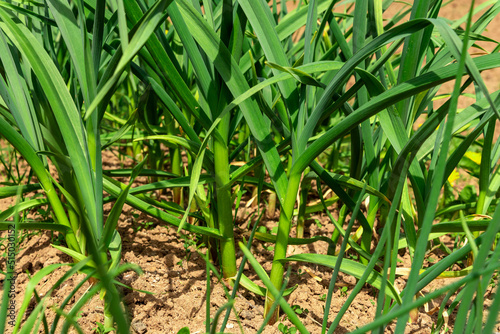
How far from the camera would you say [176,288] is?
1041 millimetres

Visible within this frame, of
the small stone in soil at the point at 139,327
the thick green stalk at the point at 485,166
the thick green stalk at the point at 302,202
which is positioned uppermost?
the thick green stalk at the point at 485,166

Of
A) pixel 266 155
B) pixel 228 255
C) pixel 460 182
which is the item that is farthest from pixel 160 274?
pixel 460 182

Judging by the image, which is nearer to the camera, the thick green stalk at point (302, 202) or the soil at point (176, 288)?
the soil at point (176, 288)

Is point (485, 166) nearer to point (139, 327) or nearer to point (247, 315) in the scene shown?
point (247, 315)

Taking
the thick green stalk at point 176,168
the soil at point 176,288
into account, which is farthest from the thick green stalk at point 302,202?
the thick green stalk at point 176,168

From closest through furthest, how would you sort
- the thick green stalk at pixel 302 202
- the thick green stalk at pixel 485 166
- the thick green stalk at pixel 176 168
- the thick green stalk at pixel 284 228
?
the thick green stalk at pixel 284 228
the thick green stalk at pixel 485 166
the thick green stalk at pixel 302 202
the thick green stalk at pixel 176 168

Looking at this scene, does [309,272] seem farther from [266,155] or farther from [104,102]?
[104,102]

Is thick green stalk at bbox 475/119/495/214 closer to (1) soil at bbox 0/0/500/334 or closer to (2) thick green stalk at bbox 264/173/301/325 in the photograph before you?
(1) soil at bbox 0/0/500/334

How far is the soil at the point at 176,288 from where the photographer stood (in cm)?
95

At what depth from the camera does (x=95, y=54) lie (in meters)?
0.80

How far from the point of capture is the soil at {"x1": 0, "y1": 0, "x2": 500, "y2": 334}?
951 millimetres

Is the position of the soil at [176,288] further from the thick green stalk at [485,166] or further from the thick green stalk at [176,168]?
the thick green stalk at [485,166]

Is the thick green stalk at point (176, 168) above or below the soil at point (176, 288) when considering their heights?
above

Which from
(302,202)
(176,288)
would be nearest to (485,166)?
(302,202)
